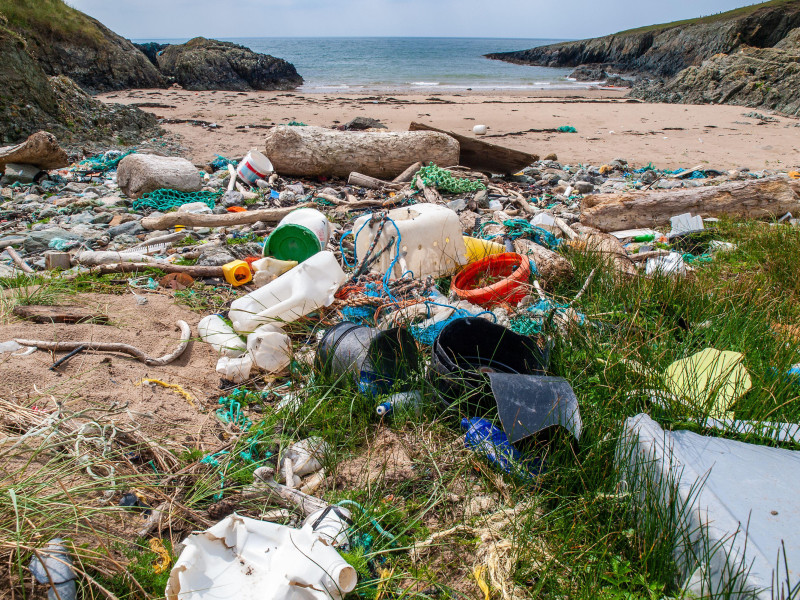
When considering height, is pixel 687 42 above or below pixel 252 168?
above

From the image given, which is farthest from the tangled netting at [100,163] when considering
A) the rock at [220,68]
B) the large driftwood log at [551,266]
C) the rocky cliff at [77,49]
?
the rock at [220,68]

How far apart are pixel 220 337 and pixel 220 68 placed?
22.7 m

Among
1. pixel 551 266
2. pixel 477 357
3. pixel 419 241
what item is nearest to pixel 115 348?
pixel 477 357

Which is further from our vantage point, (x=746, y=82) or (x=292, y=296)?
(x=746, y=82)

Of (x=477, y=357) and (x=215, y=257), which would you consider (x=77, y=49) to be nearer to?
(x=215, y=257)

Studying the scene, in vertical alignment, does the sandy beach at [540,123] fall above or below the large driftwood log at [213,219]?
above

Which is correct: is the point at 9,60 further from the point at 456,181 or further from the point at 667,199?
the point at 667,199

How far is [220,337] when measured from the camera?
316 cm

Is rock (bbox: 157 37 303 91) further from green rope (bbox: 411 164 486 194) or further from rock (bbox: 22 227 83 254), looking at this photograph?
rock (bbox: 22 227 83 254)

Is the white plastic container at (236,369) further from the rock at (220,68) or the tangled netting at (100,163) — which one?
the rock at (220,68)

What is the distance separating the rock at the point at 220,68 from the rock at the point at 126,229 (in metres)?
17.9

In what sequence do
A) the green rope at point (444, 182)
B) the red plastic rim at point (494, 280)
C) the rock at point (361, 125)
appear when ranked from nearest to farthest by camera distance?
1. the red plastic rim at point (494, 280)
2. the green rope at point (444, 182)
3. the rock at point (361, 125)

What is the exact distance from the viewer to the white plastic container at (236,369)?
283cm

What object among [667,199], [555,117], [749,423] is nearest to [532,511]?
[749,423]
